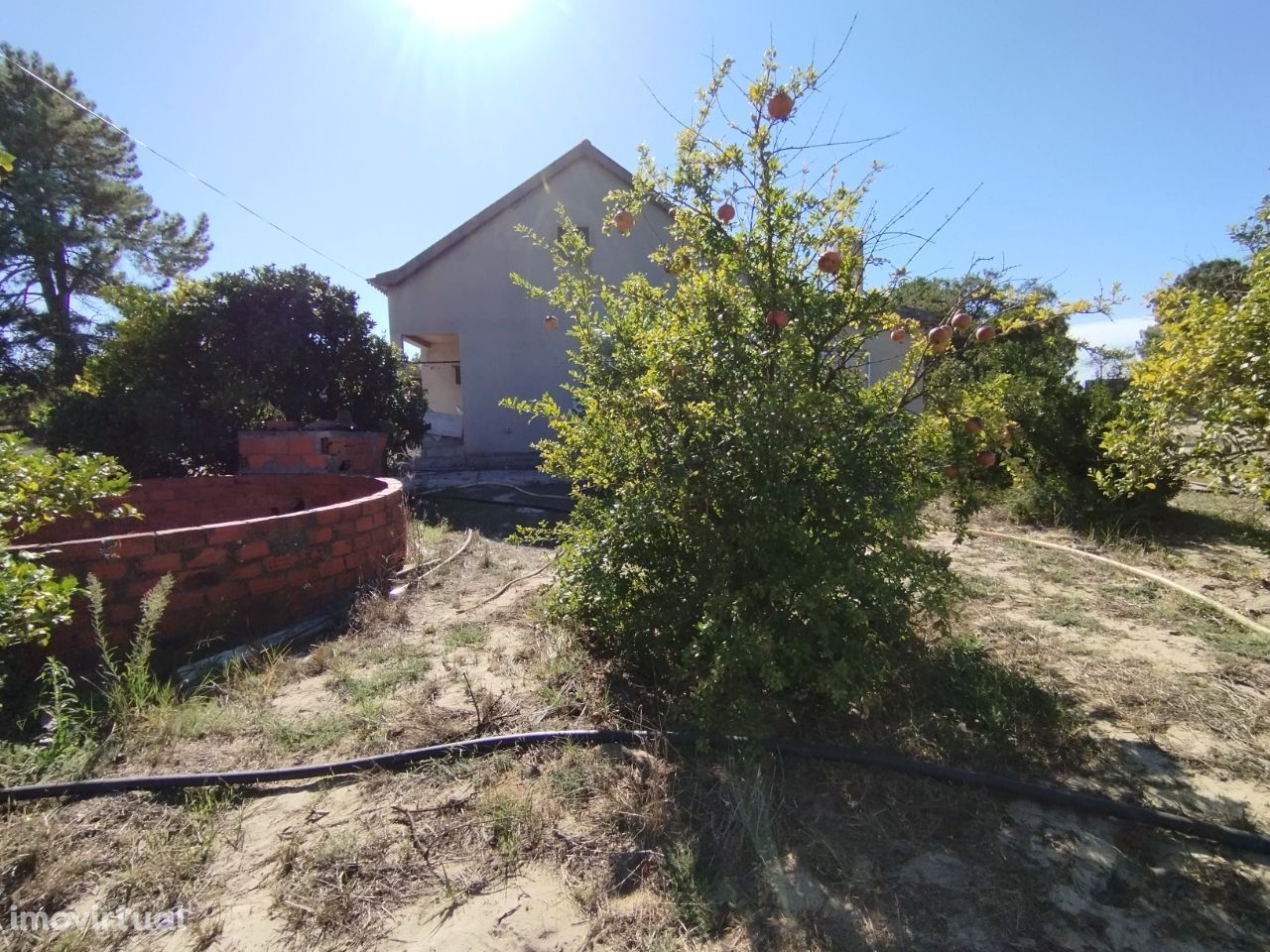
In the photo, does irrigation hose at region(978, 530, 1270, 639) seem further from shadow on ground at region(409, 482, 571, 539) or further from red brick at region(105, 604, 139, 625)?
red brick at region(105, 604, 139, 625)

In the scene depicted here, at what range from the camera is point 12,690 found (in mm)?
2787

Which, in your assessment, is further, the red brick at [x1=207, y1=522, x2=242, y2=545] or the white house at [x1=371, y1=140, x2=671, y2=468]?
the white house at [x1=371, y1=140, x2=671, y2=468]

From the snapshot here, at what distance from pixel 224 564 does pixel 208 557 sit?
92 mm

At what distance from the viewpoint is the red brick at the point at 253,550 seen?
3608 millimetres

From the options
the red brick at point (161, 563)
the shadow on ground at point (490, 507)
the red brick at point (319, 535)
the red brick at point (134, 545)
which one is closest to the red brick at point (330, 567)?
the red brick at point (319, 535)

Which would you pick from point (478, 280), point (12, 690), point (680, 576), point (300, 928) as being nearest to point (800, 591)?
point (680, 576)

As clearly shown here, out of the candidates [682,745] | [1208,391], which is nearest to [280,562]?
[682,745]

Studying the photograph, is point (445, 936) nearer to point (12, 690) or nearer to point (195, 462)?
point (12, 690)

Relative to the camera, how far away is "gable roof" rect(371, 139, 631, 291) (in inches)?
434

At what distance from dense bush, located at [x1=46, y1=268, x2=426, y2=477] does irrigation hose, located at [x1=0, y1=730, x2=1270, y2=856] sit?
6499 mm

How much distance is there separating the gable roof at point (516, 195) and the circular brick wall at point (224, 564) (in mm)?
7061

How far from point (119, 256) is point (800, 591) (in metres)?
29.0

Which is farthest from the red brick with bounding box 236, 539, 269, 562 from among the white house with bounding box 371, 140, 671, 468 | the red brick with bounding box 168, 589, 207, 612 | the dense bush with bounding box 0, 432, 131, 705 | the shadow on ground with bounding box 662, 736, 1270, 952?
the white house with bounding box 371, 140, 671, 468

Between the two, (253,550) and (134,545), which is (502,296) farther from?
(134,545)
